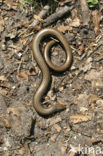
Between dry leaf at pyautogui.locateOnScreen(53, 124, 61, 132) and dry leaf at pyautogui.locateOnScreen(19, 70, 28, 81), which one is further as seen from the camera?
dry leaf at pyautogui.locateOnScreen(19, 70, 28, 81)

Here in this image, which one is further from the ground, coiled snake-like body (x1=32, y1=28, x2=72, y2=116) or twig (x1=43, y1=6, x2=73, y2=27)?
twig (x1=43, y1=6, x2=73, y2=27)

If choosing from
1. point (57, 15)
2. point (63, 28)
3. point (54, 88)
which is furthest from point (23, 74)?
point (57, 15)

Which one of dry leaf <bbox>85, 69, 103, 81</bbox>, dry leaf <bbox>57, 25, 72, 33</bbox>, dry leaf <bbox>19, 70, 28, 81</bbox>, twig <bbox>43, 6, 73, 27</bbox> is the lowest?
dry leaf <bbox>85, 69, 103, 81</bbox>

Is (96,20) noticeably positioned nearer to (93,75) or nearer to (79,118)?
(93,75)

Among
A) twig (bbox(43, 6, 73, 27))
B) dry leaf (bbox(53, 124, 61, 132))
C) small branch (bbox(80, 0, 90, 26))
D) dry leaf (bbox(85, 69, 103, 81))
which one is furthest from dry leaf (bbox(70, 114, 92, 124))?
twig (bbox(43, 6, 73, 27))

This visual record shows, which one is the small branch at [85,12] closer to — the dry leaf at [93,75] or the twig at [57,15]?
the twig at [57,15]

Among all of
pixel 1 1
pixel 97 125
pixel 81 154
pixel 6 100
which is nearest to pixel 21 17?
pixel 1 1

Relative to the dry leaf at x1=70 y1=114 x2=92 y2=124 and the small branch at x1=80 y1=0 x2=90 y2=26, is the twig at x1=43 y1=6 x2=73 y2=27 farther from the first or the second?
the dry leaf at x1=70 y1=114 x2=92 y2=124

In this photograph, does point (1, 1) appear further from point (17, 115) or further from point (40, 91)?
point (17, 115)

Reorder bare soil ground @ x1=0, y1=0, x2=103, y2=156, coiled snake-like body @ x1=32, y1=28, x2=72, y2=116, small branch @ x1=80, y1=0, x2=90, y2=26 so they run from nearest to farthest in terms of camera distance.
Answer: bare soil ground @ x1=0, y1=0, x2=103, y2=156
coiled snake-like body @ x1=32, y1=28, x2=72, y2=116
small branch @ x1=80, y1=0, x2=90, y2=26
